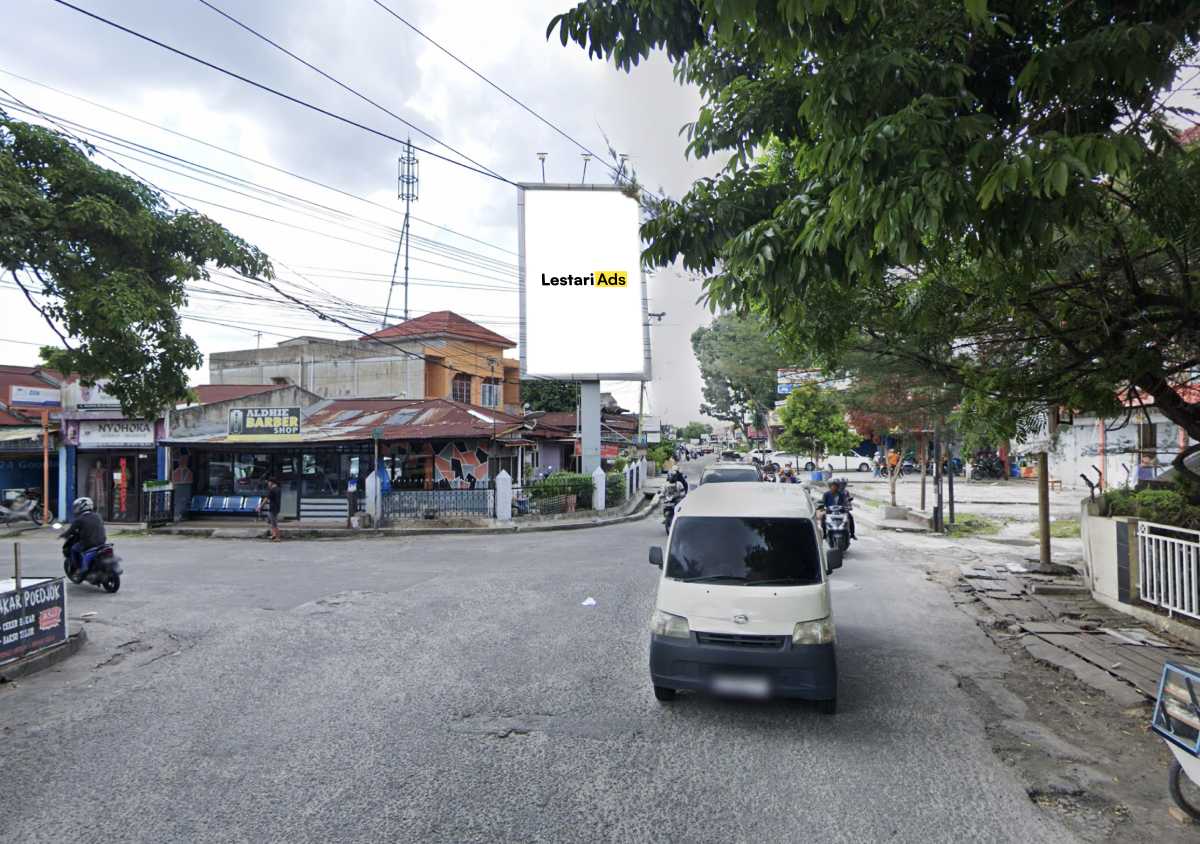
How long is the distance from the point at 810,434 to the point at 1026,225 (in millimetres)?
30427

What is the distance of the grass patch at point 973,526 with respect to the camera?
60.5ft

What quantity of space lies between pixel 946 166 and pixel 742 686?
385 cm

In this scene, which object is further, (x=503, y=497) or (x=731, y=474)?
(x=503, y=497)

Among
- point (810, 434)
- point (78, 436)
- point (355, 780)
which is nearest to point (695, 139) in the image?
point (355, 780)

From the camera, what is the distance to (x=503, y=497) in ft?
70.7

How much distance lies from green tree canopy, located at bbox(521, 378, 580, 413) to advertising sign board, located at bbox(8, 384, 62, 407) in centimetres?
2812

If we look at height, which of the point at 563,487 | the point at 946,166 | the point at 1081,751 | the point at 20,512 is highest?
the point at 946,166

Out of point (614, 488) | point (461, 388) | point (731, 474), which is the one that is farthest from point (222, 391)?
point (731, 474)

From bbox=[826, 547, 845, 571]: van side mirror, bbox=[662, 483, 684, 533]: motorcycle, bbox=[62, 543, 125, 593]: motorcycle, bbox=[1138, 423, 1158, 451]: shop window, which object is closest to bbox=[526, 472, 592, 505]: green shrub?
bbox=[662, 483, 684, 533]: motorcycle

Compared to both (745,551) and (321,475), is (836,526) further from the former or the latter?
(321,475)

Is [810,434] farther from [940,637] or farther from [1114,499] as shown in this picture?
[940,637]

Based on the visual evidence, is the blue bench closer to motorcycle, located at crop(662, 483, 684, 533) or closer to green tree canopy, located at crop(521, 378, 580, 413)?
motorcycle, located at crop(662, 483, 684, 533)

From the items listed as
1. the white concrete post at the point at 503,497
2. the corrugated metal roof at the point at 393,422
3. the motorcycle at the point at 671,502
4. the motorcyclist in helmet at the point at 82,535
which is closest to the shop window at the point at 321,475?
the corrugated metal roof at the point at 393,422

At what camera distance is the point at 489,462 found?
977 inches
